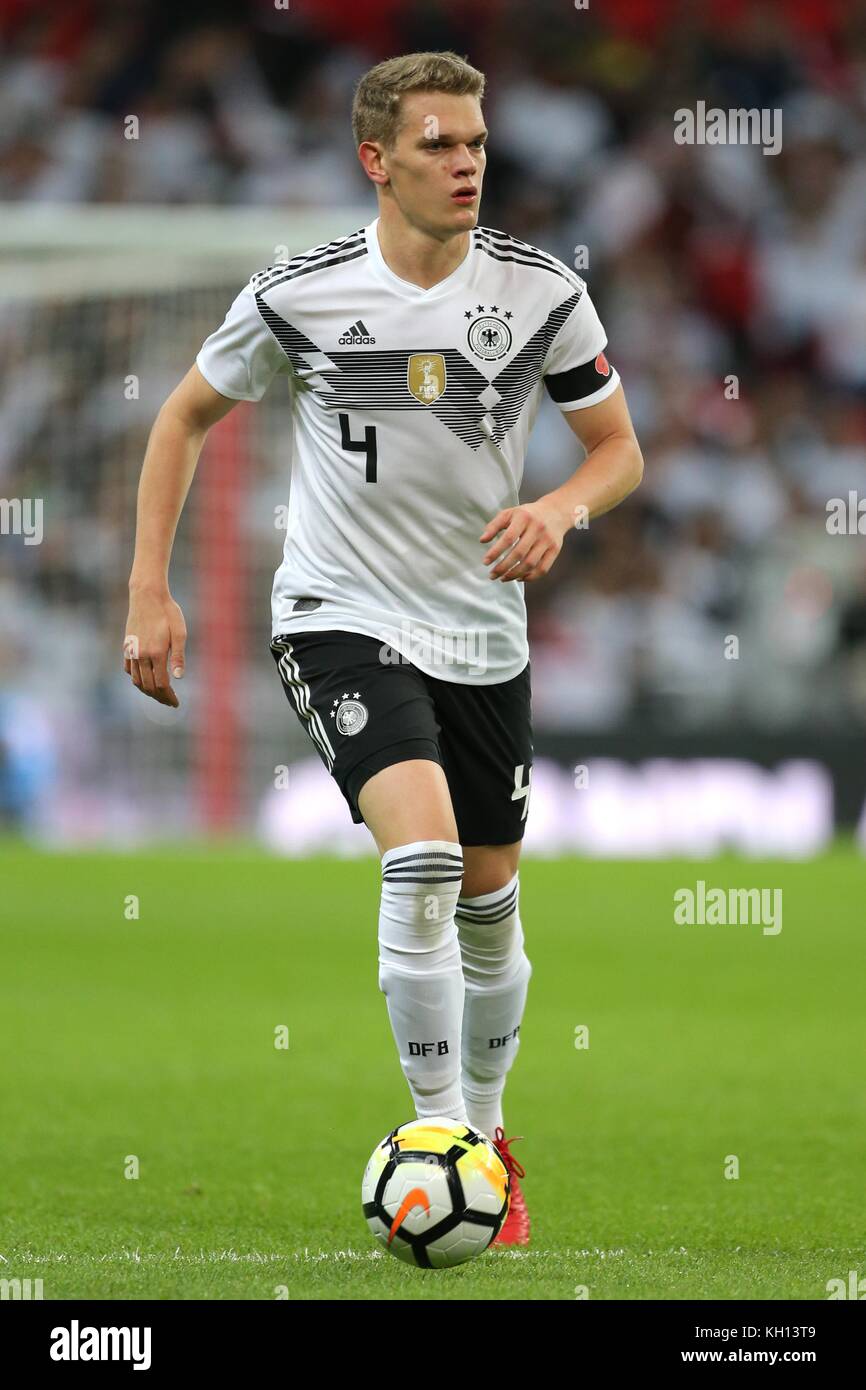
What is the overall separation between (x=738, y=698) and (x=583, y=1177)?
10471 millimetres

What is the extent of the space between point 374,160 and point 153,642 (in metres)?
1.16

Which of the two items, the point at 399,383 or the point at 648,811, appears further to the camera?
the point at 648,811

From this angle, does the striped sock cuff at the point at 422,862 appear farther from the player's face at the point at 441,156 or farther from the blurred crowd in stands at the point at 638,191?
the blurred crowd in stands at the point at 638,191

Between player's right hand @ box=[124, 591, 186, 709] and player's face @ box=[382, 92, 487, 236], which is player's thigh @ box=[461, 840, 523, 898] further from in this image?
player's face @ box=[382, 92, 487, 236]

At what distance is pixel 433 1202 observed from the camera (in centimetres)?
402

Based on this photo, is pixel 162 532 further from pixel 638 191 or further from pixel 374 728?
pixel 638 191

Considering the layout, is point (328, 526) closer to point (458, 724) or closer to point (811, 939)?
point (458, 724)

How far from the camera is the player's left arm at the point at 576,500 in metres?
4.25

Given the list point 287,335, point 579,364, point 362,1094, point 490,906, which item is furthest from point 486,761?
point 362,1094

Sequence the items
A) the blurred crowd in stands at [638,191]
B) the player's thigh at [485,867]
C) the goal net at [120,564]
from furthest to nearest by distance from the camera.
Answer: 1. the blurred crowd in stands at [638,191]
2. the goal net at [120,564]
3. the player's thigh at [485,867]

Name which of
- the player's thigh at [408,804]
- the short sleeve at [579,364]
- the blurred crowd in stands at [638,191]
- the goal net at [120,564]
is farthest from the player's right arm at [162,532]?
the blurred crowd in stands at [638,191]

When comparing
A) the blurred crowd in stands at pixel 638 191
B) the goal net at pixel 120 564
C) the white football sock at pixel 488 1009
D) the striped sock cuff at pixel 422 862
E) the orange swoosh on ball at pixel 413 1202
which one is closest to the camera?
the orange swoosh on ball at pixel 413 1202

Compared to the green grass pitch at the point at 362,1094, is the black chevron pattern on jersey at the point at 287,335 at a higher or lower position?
higher

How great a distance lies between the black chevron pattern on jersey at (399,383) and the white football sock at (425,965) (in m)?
0.99
